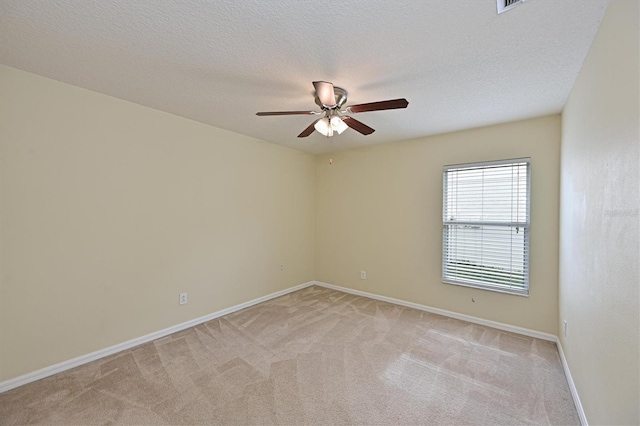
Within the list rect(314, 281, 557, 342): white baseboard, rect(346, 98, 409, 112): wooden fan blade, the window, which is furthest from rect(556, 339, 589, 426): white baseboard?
rect(346, 98, 409, 112): wooden fan blade

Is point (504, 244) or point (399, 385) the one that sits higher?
point (504, 244)

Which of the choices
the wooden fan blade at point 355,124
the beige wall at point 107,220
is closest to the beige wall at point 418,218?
the beige wall at point 107,220

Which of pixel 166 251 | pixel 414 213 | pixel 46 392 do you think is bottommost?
pixel 46 392

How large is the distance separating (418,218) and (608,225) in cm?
245

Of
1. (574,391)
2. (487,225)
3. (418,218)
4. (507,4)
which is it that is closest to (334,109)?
(507,4)

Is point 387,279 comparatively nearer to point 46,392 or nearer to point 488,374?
point 488,374

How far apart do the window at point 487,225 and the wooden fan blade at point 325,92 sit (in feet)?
7.29

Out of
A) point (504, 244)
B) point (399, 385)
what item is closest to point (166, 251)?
point (399, 385)

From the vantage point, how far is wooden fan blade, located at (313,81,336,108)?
184 centimetres

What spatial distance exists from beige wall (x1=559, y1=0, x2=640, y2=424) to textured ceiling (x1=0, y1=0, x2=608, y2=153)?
304mm

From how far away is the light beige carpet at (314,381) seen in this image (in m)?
1.83

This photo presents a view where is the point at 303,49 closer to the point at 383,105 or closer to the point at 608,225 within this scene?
the point at 383,105

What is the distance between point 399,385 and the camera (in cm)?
214

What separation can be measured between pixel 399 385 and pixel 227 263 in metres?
2.49
